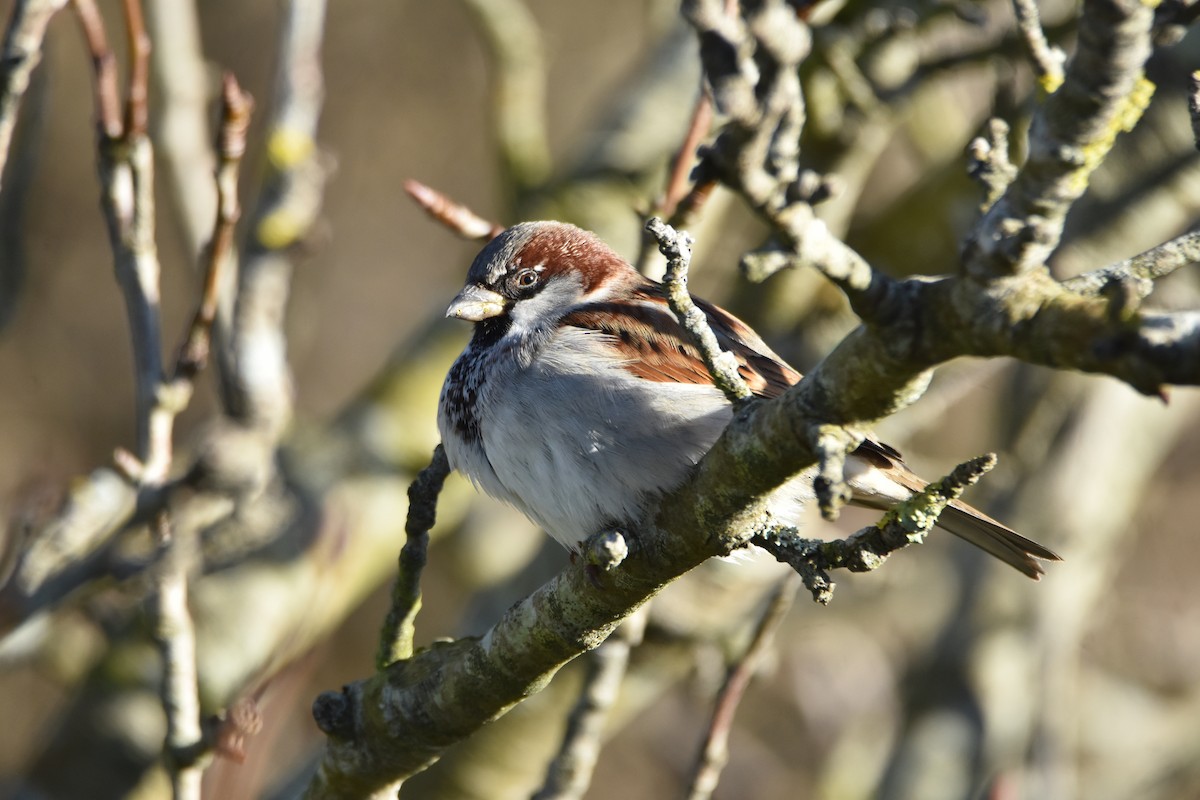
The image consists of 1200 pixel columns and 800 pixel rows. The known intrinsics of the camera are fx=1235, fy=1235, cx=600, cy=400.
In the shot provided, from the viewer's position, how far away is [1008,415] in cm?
534

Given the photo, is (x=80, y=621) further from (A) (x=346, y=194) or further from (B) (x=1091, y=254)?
(A) (x=346, y=194)

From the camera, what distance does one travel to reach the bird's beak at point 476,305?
9.87 ft

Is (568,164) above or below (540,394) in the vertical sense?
below

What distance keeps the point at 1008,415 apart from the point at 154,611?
3.88 metres

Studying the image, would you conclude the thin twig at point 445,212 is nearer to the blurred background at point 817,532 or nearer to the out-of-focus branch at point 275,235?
the blurred background at point 817,532

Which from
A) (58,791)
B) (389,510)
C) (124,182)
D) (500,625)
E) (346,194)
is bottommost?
(346,194)

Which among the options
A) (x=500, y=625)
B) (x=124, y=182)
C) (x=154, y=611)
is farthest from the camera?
(x=124, y=182)

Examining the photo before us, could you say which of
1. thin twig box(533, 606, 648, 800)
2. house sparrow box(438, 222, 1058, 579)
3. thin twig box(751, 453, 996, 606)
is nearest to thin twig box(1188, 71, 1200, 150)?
thin twig box(751, 453, 996, 606)

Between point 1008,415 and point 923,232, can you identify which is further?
point 1008,415

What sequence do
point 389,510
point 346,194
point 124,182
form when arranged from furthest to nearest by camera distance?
point 346,194
point 389,510
point 124,182

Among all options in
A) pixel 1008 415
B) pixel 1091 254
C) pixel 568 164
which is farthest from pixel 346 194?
pixel 1091 254

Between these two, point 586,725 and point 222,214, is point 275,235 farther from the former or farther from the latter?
point 586,725

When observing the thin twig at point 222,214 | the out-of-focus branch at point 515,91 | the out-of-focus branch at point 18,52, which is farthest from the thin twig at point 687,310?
the out-of-focus branch at point 515,91

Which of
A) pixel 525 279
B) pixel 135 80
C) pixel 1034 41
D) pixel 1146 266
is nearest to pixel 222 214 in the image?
pixel 135 80
